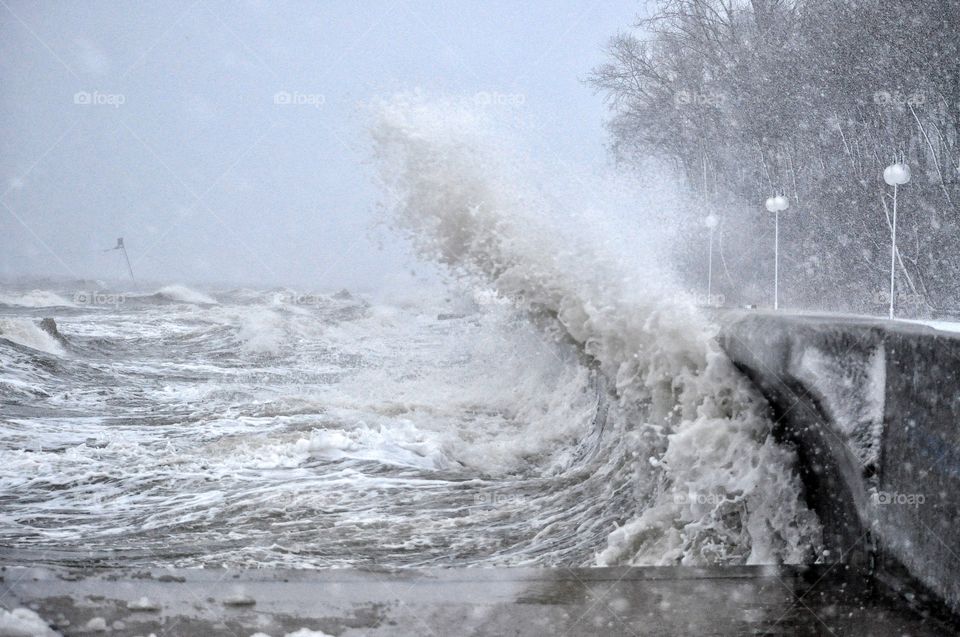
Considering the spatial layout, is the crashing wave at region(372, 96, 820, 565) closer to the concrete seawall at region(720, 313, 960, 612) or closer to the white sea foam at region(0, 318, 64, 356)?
the concrete seawall at region(720, 313, 960, 612)

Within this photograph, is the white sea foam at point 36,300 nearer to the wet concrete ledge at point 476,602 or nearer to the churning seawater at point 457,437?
the churning seawater at point 457,437

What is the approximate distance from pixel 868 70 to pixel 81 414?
11562mm

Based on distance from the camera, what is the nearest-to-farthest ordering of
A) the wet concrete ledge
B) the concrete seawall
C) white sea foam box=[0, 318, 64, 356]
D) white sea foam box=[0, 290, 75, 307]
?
the wet concrete ledge < the concrete seawall < white sea foam box=[0, 318, 64, 356] < white sea foam box=[0, 290, 75, 307]

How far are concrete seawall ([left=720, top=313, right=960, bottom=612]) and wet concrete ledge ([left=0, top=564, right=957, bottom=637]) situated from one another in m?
0.14

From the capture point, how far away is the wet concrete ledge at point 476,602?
269 cm

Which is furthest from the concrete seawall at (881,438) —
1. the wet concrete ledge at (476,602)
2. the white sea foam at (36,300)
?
the white sea foam at (36,300)

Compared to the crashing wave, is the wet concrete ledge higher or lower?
lower

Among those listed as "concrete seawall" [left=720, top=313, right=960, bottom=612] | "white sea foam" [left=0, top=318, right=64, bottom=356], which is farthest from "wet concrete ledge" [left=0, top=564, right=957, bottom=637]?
"white sea foam" [left=0, top=318, right=64, bottom=356]

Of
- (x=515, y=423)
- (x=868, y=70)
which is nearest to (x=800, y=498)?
(x=515, y=423)

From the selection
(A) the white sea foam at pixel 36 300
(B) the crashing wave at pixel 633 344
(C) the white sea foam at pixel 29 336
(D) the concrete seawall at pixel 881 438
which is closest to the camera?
(D) the concrete seawall at pixel 881 438

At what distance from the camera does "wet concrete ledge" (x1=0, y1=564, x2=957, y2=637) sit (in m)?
2.69

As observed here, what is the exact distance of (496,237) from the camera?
9594mm

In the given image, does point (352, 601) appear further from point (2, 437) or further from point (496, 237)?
point (496, 237)

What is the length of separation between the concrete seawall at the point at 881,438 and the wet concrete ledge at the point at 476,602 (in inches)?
5.5
